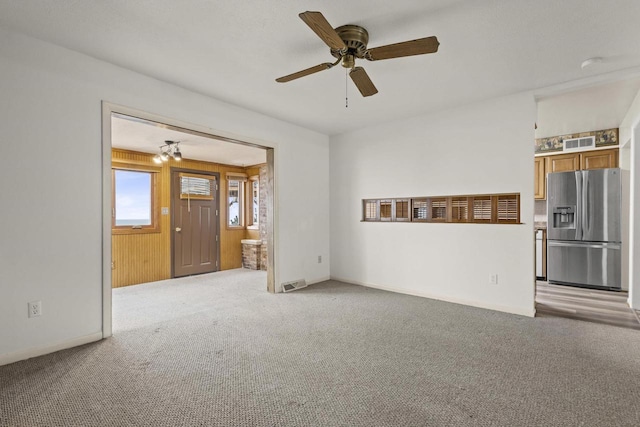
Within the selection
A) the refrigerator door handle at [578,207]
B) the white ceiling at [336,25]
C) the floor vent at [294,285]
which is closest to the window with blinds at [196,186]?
the floor vent at [294,285]

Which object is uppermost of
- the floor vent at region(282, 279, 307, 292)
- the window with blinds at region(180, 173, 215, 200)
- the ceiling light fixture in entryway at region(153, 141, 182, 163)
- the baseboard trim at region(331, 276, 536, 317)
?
the ceiling light fixture in entryway at region(153, 141, 182, 163)

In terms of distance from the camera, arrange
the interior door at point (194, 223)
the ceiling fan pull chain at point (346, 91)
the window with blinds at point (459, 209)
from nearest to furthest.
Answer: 1. the ceiling fan pull chain at point (346, 91)
2. the window with blinds at point (459, 209)
3. the interior door at point (194, 223)

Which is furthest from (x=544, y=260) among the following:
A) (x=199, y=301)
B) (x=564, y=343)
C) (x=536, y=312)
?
(x=199, y=301)

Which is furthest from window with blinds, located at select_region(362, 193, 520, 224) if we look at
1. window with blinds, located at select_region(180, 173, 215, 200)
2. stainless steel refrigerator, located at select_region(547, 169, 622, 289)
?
window with blinds, located at select_region(180, 173, 215, 200)

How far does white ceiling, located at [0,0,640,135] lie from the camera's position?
2.20m

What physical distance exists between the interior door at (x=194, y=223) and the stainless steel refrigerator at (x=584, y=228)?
6.51 m

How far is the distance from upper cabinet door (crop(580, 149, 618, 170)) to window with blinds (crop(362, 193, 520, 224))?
8.77 feet

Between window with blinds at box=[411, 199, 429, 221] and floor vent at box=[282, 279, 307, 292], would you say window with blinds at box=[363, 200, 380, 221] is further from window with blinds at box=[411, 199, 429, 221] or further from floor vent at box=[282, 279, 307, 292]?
floor vent at box=[282, 279, 307, 292]

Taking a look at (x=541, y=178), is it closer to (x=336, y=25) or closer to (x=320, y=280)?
(x=320, y=280)

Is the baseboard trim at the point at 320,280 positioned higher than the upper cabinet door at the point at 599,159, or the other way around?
the upper cabinet door at the point at 599,159

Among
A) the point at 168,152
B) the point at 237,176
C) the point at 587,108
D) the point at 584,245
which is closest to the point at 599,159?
the point at 584,245

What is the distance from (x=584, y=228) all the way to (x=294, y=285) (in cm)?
475

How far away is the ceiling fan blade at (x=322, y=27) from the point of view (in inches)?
70.8

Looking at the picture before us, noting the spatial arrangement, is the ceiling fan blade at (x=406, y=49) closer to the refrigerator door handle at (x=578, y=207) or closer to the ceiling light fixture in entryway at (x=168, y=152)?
the ceiling light fixture in entryway at (x=168, y=152)
